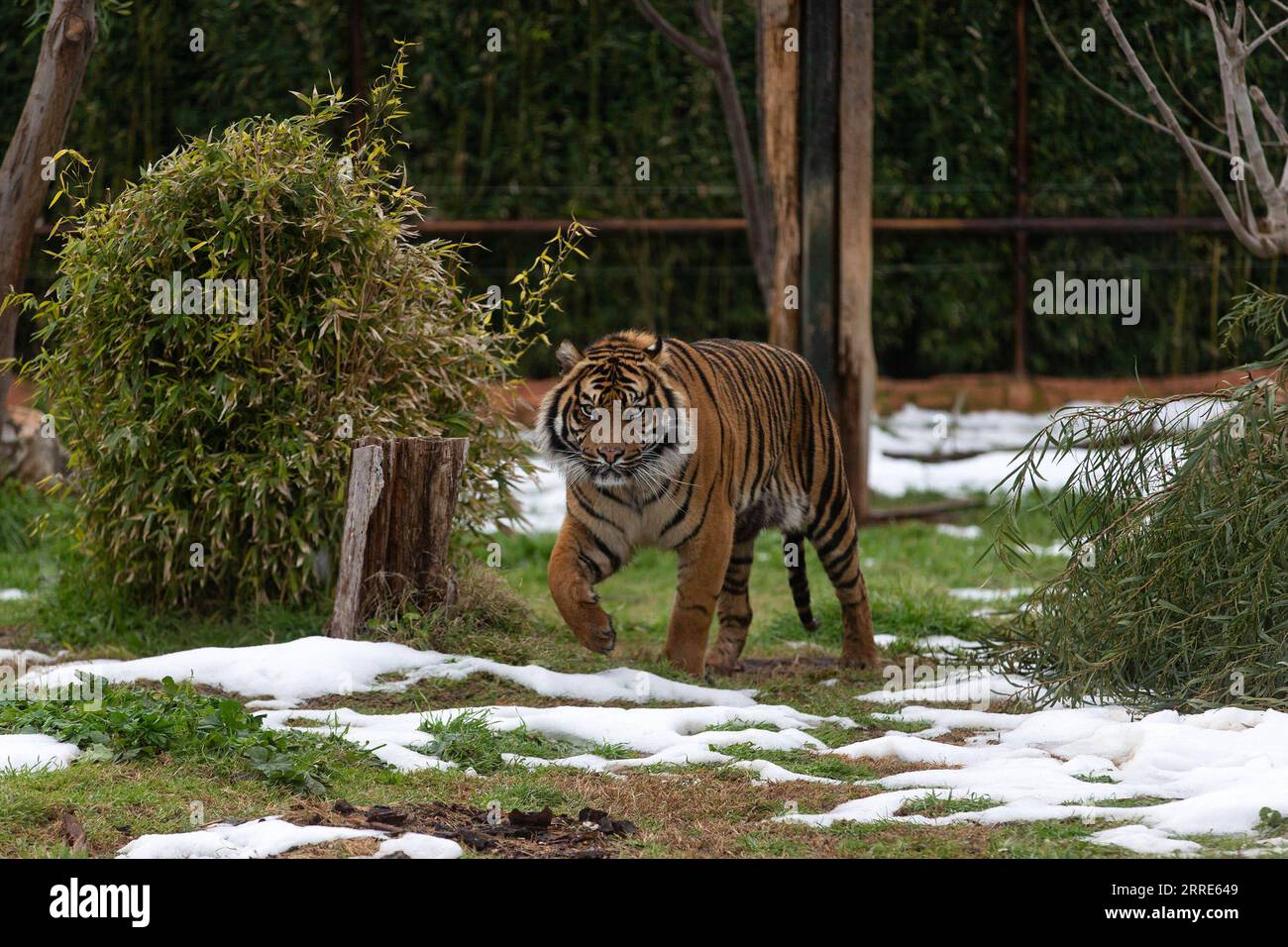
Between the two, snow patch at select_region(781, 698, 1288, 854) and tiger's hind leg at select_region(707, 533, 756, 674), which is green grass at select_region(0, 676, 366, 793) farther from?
tiger's hind leg at select_region(707, 533, 756, 674)

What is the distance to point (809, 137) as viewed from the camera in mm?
8891

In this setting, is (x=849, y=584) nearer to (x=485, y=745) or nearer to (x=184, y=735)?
(x=485, y=745)

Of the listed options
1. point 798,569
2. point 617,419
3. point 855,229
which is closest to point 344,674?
point 617,419

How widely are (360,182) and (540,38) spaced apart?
4.99 meters

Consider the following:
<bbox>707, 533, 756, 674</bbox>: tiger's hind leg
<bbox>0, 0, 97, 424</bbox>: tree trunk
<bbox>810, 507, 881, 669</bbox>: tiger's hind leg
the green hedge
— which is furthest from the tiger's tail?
the green hedge

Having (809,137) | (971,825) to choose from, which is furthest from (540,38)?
(971,825)

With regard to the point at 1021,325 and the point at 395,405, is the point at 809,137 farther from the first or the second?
the point at 395,405

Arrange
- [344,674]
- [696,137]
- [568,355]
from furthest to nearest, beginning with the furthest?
[696,137], [568,355], [344,674]

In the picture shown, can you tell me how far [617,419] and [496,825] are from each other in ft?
7.09

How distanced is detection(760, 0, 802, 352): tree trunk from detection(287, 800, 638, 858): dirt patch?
18.0ft

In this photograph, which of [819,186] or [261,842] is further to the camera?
[819,186]

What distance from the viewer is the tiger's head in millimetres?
5758

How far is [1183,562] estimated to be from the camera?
518 centimetres

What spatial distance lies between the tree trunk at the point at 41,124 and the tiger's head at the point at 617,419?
8.45 feet
